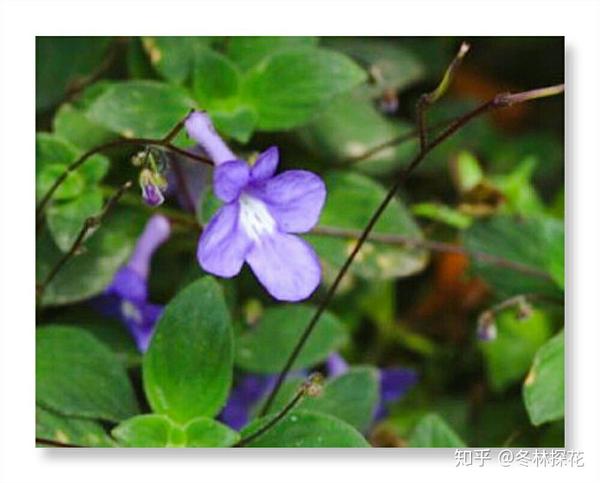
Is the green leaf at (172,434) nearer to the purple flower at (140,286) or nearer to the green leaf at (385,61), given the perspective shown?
the purple flower at (140,286)

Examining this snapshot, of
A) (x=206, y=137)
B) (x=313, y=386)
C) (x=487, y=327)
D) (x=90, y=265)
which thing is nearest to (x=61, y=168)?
(x=90, y=265)

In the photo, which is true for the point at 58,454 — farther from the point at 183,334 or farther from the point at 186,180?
the point at 186,180

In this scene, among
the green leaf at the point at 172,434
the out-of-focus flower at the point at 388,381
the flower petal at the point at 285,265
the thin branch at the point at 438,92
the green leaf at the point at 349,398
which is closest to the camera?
the thin branch at the point at 438,92

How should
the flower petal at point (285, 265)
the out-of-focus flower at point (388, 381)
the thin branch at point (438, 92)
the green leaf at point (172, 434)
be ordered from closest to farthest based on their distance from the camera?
1. the thin branch at point (438, 92)
2. the flower petal at point (285, 265)
3. the green leaf at point (172, 434)
4. the out-of-focus flower at point (388, 381)

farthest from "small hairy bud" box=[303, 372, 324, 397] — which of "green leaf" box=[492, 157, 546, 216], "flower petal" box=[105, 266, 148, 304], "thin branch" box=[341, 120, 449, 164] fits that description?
"green leaf" box=[492, 157, 546, 216]

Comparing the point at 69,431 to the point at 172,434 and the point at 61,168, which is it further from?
the point at 61,168

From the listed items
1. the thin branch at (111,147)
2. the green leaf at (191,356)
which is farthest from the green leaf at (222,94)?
the green leaf at (191,356)
